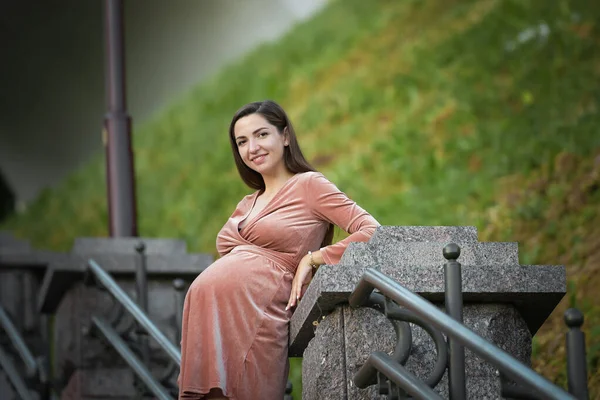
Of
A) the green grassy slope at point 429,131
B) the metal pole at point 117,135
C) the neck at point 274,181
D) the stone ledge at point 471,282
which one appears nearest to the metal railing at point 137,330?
the metal pole at point 117,135

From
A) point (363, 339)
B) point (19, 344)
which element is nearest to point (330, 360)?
point (363, 339)

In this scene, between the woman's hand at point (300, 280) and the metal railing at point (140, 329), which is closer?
the woman's hand at point (300, 280)

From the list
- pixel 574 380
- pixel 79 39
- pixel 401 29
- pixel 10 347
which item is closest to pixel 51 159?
pixel 79 39

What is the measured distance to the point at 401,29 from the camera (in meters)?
15.9

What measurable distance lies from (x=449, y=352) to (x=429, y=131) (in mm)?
8447

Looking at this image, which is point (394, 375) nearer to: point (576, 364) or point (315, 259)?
point (576, 364)

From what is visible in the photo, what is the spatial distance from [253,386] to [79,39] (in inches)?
650

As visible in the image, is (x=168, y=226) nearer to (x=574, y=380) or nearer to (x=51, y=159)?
(x=51, y=159)

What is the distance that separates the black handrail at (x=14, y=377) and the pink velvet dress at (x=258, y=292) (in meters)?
3.82

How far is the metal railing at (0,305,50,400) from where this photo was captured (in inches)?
328

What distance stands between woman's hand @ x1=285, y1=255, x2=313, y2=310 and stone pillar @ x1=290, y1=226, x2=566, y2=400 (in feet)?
0.67

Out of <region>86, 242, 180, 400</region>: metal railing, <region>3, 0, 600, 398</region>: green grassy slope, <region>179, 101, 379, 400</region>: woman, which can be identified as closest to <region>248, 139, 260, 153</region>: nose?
<region>179, 101, 379, 400</region>: woman

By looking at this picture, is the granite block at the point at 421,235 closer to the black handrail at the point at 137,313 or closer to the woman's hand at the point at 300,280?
the woman's hand at the point at 300,280

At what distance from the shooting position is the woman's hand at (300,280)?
4.99m
